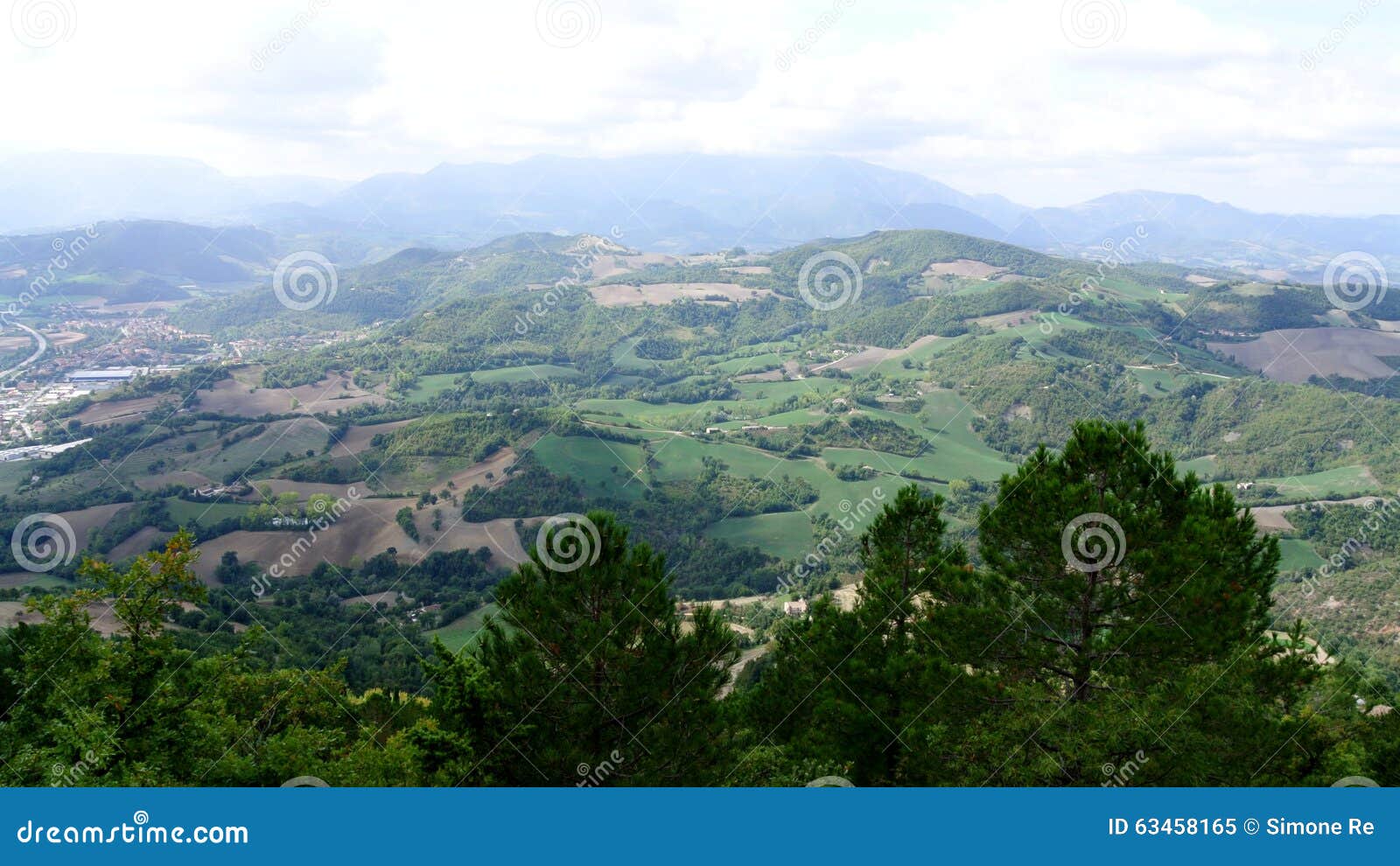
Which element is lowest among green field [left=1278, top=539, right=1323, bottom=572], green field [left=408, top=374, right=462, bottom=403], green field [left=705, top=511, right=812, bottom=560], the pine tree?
green field [left=705, top=511, right=812, bottom=560]

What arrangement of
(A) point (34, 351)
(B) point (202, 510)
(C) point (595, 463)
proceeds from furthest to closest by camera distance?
1. (A) point (34, 351)
2. (C) point (595, 463)
3. (B) point (202, 510)

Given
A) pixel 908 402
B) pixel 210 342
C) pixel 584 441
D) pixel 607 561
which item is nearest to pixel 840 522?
pixel 584 441

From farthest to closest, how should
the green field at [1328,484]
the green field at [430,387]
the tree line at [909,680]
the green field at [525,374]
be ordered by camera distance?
the green field at [525,374], the green field at [430,387], the green field at [1328,484], the tree line at [909,680]

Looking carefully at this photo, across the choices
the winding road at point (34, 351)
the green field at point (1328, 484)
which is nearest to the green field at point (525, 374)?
the winding road at point (34, 351)

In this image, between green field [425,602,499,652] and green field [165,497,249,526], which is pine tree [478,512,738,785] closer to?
green field [425,602,499,652]

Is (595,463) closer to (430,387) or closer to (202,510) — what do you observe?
(202,510)

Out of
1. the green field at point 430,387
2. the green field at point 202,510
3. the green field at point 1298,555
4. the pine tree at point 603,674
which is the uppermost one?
the pine tree at point 603,674

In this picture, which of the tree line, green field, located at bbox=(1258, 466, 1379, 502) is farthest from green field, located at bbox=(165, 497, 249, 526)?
green field, located at bbox=(1258, 466, 1379, 502)

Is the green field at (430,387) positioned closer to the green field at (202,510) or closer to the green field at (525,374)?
the green field at (525,374)

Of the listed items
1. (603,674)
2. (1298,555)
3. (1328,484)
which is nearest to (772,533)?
(1298,555)

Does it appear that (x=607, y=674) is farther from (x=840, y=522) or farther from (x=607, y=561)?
(x=840, y=522)

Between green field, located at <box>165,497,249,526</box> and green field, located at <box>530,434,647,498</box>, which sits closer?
green field, located at <box>165,497,249,526</box>
